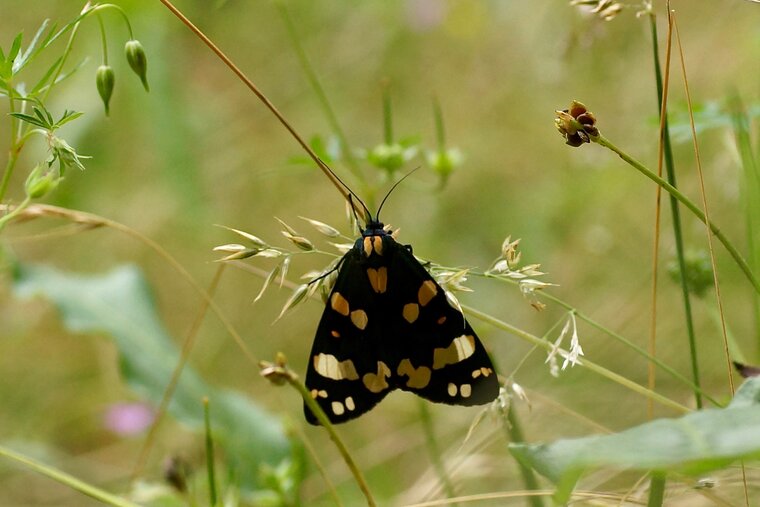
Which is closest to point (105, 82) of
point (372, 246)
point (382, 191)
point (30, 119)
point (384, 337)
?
point (30, 119)

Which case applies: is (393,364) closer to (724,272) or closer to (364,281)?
(364,281)

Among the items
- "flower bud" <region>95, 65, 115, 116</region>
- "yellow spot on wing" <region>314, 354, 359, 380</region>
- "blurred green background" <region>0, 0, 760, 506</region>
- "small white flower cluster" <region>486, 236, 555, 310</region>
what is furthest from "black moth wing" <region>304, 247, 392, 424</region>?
"blurred green background" <region>0, 0, 760, 506</region>

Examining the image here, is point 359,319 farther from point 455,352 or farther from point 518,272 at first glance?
point 518,272

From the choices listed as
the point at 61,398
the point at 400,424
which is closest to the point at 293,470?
the point at 400,424

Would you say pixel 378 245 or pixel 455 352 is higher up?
pixel 378 245

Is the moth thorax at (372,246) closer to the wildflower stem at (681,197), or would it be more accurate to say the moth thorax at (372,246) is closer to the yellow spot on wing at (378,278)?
the yellow spot on wing at (378,278)

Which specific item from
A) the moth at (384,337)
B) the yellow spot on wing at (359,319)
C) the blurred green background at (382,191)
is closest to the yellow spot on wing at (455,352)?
the moth at (384,337)
